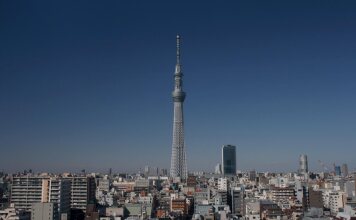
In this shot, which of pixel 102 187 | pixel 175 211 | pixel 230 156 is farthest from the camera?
pixel 230 156

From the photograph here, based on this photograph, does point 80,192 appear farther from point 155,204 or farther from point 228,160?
point 228,160

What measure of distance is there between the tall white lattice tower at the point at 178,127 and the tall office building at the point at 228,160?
14069mm

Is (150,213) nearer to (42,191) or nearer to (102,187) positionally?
(42,191)

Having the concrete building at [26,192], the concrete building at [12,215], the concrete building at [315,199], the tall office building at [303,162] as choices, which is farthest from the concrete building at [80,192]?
the tall office building at [303,162]

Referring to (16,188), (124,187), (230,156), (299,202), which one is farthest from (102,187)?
(230,156)

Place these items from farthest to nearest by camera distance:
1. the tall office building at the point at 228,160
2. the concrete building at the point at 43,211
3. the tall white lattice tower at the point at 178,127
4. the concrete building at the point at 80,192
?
1. the tall office building at the point at 228,160
2. the tall white lattice tower at the point at 178,127
3. the concrete building at the point at 80,192
4. the concrete building at the point at 43,211

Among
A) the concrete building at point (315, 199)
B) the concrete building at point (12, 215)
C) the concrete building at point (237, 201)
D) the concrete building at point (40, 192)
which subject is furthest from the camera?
the concrete building at point (237, 201)

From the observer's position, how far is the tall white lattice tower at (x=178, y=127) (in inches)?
1276

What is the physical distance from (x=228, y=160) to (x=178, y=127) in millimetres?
15975

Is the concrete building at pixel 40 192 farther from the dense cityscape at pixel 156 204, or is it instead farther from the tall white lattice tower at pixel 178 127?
the tall white lattice tower at pixel 178 127

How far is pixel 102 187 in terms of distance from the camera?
30812mm

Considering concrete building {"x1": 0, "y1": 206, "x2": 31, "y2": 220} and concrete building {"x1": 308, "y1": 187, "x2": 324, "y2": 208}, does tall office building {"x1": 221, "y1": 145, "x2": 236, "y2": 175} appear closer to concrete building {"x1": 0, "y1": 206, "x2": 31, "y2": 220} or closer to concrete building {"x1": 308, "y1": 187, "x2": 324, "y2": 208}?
concrete building {"x1": 308, "y1": 187, "x2": 324, "y2": 208}

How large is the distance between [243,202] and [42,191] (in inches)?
341

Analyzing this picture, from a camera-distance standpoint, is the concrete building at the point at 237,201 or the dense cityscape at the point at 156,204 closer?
the dense cityscape at the point at 156,204
